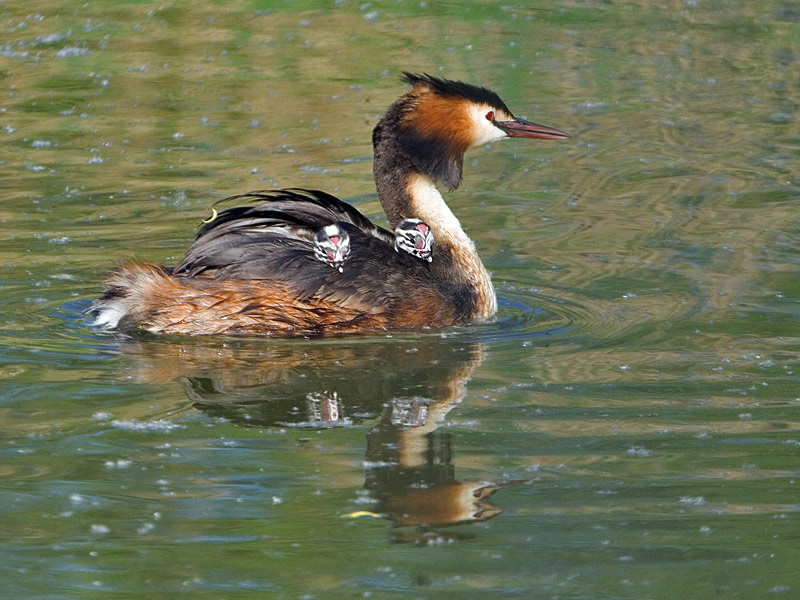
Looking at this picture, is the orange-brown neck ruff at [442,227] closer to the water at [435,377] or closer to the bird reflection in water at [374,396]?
the water at [435,377]

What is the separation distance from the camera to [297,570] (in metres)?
4.40

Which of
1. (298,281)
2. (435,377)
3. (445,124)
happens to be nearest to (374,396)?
(435,377)

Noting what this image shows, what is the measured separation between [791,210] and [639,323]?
266 centimetres

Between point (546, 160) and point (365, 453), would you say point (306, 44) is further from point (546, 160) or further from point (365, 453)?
point (365, 453)

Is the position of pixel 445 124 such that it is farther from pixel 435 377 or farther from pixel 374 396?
pixel 374 396

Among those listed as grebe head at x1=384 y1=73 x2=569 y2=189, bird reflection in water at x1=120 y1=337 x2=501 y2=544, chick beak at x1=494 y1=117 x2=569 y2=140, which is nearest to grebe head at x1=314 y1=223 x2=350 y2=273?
bird reflection in water at x1=120 y1=337 x2=501 y2=544

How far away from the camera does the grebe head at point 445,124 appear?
7707 millimetres

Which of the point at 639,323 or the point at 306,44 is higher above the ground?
the point at 306,44

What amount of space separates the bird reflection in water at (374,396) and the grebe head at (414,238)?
60 cm

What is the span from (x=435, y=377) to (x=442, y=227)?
154 centimetres

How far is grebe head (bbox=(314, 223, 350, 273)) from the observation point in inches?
274

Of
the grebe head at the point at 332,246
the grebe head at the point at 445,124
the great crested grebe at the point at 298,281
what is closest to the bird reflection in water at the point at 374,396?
the great crested grebe at the point at 298,281

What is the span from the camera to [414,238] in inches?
293

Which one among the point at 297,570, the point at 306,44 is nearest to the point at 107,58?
the point at 306,44
